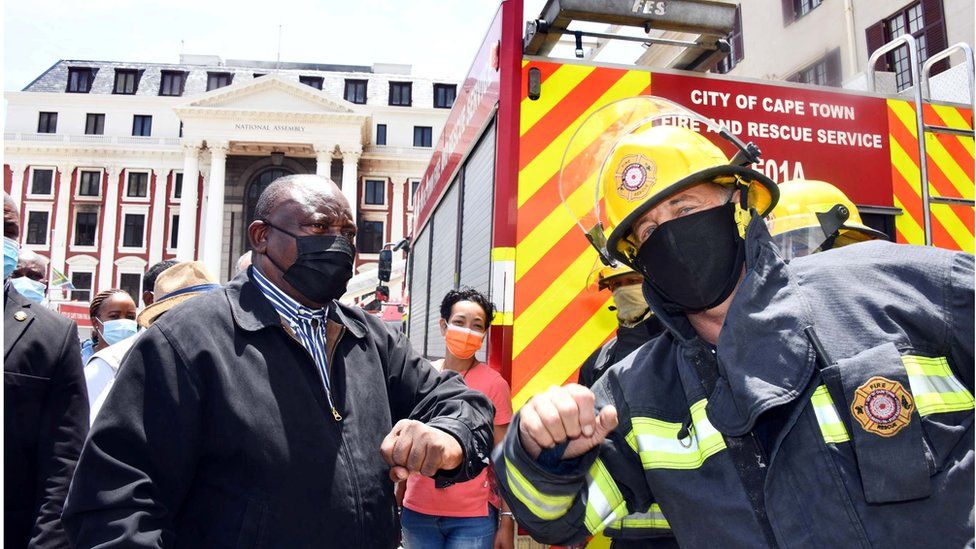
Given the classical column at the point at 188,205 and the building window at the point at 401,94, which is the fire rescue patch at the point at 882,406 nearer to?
the classical column at the point at 188,205

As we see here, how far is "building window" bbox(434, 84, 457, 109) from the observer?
48812 mm

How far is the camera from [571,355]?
3289mm

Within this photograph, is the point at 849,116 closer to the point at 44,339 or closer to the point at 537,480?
the point at 537,480

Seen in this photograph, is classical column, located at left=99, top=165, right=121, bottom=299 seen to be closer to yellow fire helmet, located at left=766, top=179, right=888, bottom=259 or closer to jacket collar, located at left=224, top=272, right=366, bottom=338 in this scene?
jacket collar, located at left=224, top=272, right=366, bottom=338

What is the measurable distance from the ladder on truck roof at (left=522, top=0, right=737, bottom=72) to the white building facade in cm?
3802

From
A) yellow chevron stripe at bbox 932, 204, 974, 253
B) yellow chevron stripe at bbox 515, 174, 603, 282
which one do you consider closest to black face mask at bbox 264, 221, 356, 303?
yellow chevron stripe at bbox 515, 174, 603, 282

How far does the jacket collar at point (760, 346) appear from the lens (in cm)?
136

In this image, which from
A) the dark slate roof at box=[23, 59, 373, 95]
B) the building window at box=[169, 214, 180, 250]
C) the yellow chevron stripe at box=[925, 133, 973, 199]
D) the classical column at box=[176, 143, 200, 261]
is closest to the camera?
the yellow chevron stripe at box=[925, 133, 973, 199]

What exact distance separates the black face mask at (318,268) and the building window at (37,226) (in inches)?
1893

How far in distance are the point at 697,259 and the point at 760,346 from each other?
0.32m

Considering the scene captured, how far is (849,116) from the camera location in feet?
12.2

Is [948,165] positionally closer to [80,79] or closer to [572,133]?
[572,133]

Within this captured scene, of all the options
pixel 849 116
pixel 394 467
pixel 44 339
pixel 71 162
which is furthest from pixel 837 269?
pixel 71 162

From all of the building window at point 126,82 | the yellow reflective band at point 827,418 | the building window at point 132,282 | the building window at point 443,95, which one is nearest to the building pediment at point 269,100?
the building window at point 443,95
